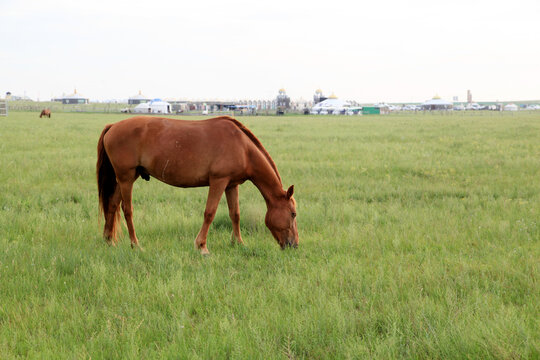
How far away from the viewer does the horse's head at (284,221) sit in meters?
5.71

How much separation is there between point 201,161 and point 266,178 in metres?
0.93

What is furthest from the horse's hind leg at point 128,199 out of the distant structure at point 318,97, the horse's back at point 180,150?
the distant structure at point 318,97

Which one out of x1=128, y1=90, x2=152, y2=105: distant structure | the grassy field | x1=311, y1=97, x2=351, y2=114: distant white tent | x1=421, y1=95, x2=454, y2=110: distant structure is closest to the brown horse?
the grassy field

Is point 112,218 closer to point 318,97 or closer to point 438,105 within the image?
point 438,105

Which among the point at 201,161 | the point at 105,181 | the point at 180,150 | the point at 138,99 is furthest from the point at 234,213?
the point at 138,99

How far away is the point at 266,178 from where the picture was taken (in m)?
5.87

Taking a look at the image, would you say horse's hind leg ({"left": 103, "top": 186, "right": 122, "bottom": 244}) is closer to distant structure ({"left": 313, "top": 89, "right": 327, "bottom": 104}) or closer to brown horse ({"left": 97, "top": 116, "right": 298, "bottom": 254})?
brown horse ({"left": 97, "top": 116, "right": 298, "bottom": 254})

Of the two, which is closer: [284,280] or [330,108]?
[284,280]

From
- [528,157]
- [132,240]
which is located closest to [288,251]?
[132,240]

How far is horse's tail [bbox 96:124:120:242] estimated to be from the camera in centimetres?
618

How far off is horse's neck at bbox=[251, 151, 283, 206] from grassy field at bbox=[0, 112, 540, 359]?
2.42 feet

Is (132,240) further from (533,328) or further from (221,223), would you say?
(533,328)

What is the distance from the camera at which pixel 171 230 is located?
6.66m

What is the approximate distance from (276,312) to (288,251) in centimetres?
185
